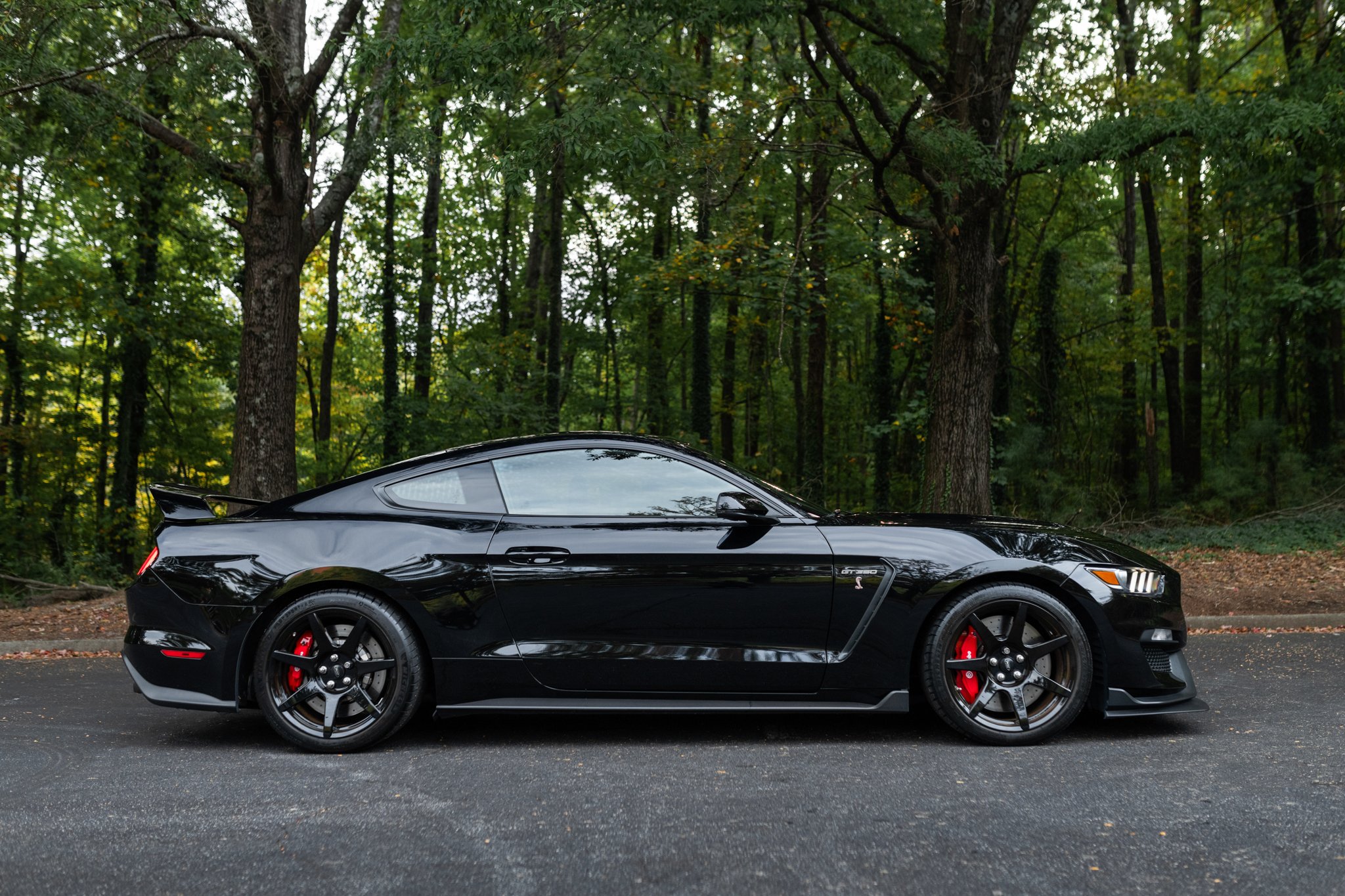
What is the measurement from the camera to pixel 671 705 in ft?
13.8

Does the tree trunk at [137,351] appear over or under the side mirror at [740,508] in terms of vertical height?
over

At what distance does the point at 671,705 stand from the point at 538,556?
0.86 meters

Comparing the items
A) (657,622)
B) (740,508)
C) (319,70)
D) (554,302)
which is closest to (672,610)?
(657,622)

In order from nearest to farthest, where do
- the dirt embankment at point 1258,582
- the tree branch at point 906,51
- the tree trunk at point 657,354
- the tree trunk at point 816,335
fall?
the dirt embankment at point 1258,582 → the tree branch at point 906,51 → the tree trunk at point 816,335 → the tree trunk at point 657,354

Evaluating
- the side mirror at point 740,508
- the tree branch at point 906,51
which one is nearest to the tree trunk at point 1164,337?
the tree branch at point 906,51

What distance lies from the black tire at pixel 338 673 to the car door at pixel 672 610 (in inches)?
20.4

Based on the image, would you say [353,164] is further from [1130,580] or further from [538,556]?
[1130,580]

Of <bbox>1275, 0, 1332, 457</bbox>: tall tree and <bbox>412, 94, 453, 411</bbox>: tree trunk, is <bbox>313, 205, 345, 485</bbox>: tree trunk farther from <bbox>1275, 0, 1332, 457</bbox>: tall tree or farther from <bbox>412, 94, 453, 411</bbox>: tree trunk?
<bbox>1275, 0, 1332, 457</bbox>: tall tree

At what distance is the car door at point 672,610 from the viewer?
164 inches

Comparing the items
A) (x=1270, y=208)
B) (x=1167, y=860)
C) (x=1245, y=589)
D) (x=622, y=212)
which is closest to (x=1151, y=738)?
(x=1167, y=860)

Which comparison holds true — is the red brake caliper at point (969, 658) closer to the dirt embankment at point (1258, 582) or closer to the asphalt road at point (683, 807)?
the asphalt road at point (683, 807)

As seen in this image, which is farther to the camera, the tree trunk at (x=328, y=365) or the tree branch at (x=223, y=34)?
the tree trunk at (x=328, y=365)

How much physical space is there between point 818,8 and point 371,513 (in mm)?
7682

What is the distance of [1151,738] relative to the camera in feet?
14.0
